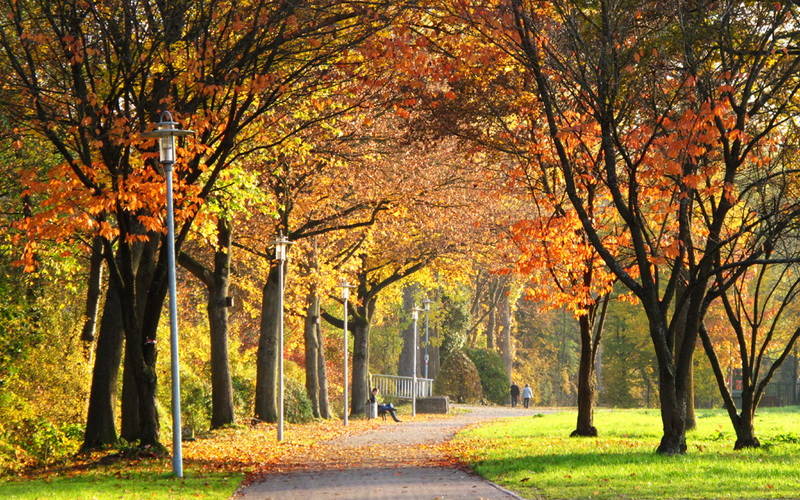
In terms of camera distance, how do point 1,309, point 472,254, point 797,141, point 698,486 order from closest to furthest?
point 698,486 < point 797,141 < point 1,309 < point 472,254

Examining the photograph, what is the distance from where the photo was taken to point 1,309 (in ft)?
70.6

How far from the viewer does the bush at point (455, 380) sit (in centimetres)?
5356

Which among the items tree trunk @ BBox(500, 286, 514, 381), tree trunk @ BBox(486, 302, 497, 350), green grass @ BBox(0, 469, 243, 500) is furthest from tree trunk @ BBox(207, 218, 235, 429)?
tree trunk @ BBox(486, 302, 497, 350)

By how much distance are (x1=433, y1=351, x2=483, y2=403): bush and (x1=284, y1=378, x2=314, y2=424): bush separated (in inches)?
786

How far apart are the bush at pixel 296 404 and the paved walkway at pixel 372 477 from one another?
9.95m

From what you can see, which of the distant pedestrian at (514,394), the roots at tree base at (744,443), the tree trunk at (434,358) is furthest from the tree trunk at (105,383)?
the tree trunk at (434,358)

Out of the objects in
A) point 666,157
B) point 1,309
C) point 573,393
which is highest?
point 666,157

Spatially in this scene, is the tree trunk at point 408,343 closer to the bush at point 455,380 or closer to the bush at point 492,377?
the bush at point 455,380

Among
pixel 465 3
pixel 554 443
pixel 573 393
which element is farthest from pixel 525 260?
pixel 573 393

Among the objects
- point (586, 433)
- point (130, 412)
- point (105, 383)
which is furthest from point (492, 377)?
point (105, 383)

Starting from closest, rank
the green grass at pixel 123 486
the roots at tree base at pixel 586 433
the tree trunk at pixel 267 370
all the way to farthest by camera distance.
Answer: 1. the green grass at pixel 123 486
2. the roots at tree base at pixel 586 433
3. the tree trunk at pixel 267 370

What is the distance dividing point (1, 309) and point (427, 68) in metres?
10.8

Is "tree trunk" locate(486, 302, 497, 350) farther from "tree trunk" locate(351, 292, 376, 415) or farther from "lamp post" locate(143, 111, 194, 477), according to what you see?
"lamp post" locate(143, 111, 194, 477)

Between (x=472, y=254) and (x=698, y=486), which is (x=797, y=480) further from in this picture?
(x=472, y=254)
